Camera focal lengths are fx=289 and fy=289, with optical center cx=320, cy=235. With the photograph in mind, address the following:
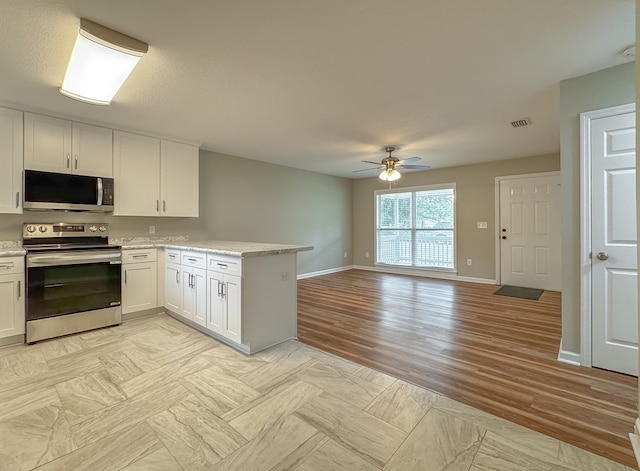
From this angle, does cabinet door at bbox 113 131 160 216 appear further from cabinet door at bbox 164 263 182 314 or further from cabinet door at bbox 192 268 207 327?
cabinet door at bbox 192 268 207 327

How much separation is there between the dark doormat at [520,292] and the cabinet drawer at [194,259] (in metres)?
4.72

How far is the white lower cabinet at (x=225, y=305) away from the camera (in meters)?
2.67

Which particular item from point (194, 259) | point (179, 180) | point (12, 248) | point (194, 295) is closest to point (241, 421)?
point (194, 295)

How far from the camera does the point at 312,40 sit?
6.45 ft

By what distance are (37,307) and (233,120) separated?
284 cm

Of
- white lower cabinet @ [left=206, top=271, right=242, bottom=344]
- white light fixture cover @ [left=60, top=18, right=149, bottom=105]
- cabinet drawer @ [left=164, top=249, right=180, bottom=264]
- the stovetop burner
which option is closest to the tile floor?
white lower cabinet @ [left=206, top=271, right=242, bottom=344]

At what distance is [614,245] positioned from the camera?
2293mm

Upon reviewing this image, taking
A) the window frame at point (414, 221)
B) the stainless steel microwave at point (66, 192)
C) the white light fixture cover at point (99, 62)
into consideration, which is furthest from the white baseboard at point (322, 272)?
the white light fixture cover at point (99, 62)

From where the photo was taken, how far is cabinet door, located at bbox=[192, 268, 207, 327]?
3.11m

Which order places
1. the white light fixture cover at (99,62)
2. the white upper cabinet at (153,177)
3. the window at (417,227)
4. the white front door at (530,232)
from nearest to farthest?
the white light fixture cover at (99,62), the white upper cabinet at (153,177), the white front door at (530,232), the window at (417,227)

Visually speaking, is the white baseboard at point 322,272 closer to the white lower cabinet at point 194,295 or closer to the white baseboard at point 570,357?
the white lower cabinet at point 194,295

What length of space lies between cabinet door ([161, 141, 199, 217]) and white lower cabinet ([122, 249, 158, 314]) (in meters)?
0.67

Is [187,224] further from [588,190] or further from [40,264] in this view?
[588,190]

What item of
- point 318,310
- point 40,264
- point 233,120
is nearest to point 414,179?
point 318,310
